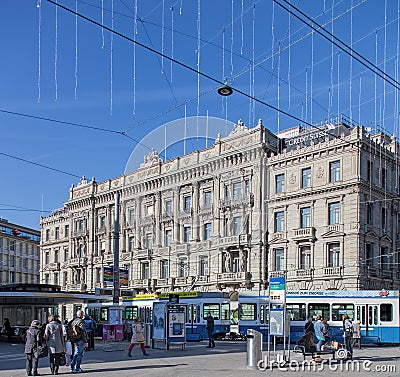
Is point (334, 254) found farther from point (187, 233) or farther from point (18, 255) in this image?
point (18, 255)

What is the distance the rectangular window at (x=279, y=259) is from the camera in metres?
49.4

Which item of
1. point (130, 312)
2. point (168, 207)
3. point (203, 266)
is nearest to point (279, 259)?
point (203, 266)

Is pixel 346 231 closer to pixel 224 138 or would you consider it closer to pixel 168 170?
pixel 224 138

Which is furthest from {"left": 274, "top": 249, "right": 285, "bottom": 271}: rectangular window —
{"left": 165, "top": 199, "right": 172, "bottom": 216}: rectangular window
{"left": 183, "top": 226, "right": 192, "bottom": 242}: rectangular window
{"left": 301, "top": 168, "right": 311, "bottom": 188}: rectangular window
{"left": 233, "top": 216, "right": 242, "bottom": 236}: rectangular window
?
{"left": 165, "top": 199, "right": 172, "bottom": 216}: rectangular window

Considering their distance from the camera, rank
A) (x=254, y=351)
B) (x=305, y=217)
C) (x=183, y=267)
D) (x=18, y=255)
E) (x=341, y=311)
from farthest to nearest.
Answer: (x=18, y=255) → (x=183, y=267) → (x=305, y=217) → (x=341, y=311) → (x=254, y=351)

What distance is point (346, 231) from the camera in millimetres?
45500

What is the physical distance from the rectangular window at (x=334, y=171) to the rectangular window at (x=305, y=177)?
2087mm

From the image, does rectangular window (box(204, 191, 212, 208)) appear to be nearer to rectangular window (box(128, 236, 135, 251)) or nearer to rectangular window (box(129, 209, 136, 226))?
rectangular window (box(129, 209, 136, 226))

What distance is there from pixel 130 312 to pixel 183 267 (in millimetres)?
15247

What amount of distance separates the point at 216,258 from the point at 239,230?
3304 millimetres

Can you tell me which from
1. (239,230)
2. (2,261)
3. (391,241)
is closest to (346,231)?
(391,241)

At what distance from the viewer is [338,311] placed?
35562 mm

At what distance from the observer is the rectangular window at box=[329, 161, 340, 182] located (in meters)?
46.8

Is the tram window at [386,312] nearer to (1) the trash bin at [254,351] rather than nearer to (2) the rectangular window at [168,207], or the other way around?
(1) the trash bin at [254,351]
